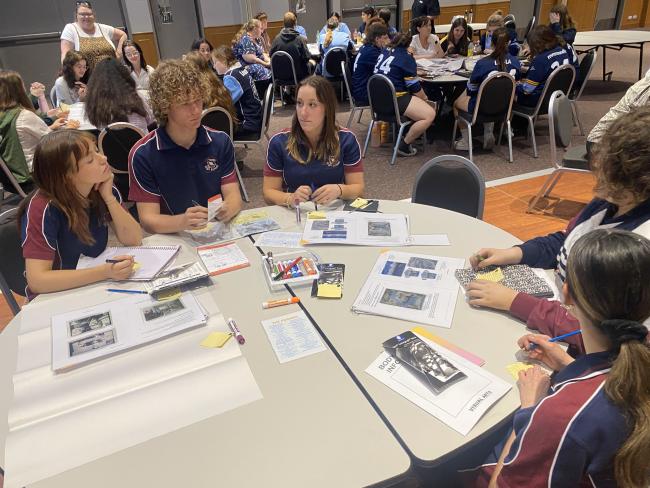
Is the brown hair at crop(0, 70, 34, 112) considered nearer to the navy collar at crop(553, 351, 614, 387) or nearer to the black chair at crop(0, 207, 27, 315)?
the black chair at crop(0, 207, 27, 315)

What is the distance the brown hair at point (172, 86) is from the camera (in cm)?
195

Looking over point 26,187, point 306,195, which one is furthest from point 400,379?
point 26,187

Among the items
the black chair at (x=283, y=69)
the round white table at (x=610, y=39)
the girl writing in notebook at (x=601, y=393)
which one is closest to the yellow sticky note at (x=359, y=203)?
the girl writing in notebook at (x=601, y=393)

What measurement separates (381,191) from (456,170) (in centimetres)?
196

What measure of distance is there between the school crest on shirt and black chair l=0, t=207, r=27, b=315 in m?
0.80

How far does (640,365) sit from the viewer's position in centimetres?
80

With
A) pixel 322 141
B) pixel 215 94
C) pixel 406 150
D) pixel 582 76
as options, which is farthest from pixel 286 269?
pixel 582 76

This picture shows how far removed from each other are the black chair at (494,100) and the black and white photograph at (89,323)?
3.85m

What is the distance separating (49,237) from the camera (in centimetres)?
164

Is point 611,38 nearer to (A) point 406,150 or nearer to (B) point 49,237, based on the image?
(A) point 406,150

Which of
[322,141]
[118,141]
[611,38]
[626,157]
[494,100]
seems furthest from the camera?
[611,38]

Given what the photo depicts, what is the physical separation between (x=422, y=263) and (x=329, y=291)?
372 millimetres

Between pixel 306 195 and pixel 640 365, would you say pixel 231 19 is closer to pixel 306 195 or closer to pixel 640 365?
pixel 306 195

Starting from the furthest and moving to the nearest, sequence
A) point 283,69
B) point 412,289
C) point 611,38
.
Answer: point 611,38 < point 283,69 < point 412,289
